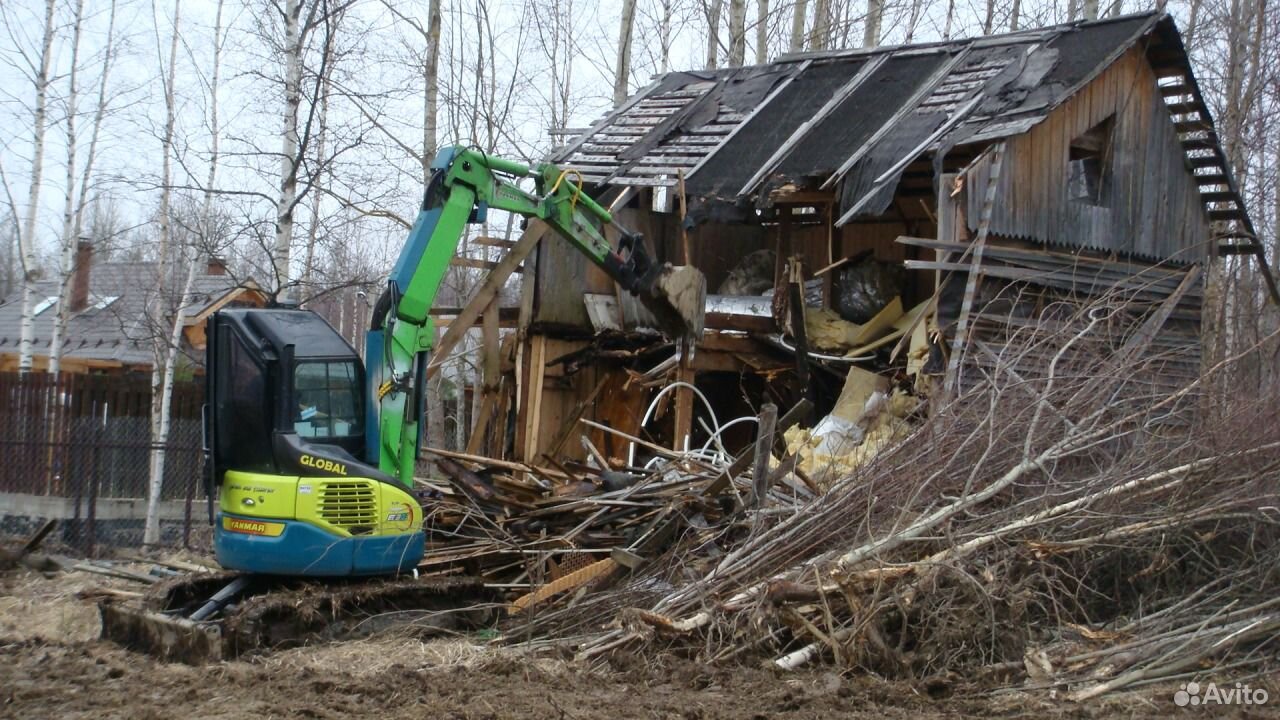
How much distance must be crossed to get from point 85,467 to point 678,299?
8046mm

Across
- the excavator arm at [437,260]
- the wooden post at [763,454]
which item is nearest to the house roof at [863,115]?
the excavator arm at [437,260]

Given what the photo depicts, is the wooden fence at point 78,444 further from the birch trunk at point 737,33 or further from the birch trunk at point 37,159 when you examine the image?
the birch trunk at point 737,33

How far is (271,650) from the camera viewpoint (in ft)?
27.6

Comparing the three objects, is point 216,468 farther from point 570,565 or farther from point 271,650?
point 570,565

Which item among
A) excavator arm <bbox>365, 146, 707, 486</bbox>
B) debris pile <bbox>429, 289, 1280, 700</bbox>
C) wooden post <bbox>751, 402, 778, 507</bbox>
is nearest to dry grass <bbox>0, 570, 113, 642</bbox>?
excavator arm <bbox>365, 146, 707, 486</bbox>

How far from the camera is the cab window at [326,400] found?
9180 millimetres

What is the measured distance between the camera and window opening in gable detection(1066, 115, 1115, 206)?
1540cm

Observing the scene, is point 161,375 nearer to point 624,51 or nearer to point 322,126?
point 322,126

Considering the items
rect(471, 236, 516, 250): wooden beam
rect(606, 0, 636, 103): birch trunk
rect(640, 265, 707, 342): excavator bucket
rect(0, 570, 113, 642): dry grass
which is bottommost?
rect(0, 570, 113, 642): dry grass

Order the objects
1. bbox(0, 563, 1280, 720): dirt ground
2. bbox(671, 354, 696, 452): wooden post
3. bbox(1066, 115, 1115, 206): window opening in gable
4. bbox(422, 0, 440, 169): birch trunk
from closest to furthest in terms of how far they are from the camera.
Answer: bbox(0, 563, 1280, 720): dirt ground < bbox(671, 354, 696, 452): wooden post < bbox(1066, 115, 1115, 206): window opening in gable < bbox(422, 0, 440, 169): birch trunk

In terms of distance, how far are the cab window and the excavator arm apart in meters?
0.25

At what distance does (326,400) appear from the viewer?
941cm

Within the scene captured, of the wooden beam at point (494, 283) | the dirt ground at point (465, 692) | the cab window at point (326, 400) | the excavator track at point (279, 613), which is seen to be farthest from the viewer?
the wooden beam at point (494, 283)

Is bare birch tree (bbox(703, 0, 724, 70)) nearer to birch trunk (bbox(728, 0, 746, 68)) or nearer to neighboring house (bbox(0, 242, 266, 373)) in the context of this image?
birch trunk (bbox(728, 0, 746, 68))
